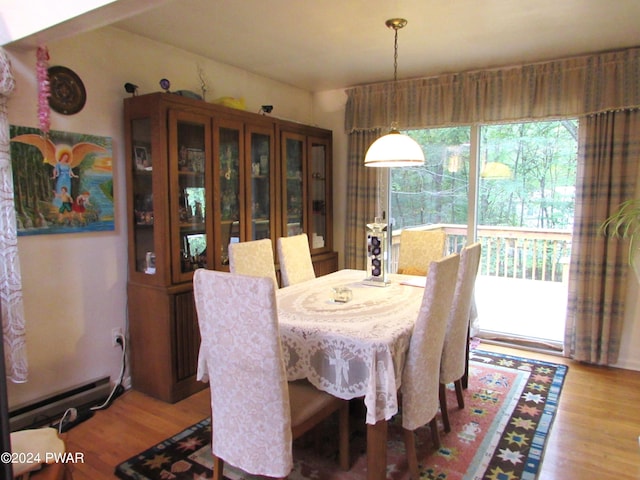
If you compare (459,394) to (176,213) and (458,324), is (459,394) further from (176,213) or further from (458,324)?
(176,213)

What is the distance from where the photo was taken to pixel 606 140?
334 cm

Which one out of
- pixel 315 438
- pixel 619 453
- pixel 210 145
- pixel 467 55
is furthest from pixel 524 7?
pixel 315 438

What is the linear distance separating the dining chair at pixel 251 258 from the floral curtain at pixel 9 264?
1150mm

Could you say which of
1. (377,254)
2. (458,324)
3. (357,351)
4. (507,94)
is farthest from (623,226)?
(357,351)

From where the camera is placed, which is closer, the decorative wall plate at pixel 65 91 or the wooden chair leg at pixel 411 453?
the wooden chair leg at pixel 411 453

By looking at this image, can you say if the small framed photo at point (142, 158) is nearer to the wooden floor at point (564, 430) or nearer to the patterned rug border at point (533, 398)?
the wooden floor at point (564, 430)

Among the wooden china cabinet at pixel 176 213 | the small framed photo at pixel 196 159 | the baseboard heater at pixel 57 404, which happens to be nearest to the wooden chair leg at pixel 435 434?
the wooden china cabinet at pixel 176 213

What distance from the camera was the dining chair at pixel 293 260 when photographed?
321 centimetres

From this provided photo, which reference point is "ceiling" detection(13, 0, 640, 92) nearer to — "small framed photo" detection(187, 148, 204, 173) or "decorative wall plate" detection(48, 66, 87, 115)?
"decorative wall plate" detection(48, 66, 87, 115)

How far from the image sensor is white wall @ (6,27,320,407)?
253 cm

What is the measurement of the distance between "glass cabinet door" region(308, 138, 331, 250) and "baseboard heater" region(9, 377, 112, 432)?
7.25 feet

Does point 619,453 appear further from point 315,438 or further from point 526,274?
point 526,274

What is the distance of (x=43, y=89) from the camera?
2420 millimetres

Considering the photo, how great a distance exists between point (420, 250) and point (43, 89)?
2.74 metres
